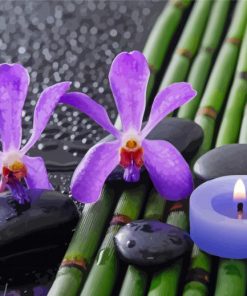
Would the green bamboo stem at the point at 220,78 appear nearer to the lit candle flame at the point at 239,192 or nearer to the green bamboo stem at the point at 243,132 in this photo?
the green bamboo stem at the point at 243,132

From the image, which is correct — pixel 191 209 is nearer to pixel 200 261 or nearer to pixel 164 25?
pixel 200 261

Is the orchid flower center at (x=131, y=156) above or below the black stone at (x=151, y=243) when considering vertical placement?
above

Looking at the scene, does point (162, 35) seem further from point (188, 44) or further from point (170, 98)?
point (170, 98)

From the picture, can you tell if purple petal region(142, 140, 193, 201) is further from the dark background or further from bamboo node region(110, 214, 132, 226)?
the dark background

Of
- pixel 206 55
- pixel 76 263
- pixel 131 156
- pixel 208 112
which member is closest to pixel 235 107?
pixel 208 112

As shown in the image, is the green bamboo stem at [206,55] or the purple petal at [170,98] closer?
the purple petal at [170,98]

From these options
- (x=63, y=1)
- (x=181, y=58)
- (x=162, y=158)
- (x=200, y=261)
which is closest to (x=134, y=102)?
(x=162, y=158)

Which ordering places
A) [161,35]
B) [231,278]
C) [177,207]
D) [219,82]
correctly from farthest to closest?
1. [161,35]
2. [219,82]
3. [177,207]
4. [231,278]

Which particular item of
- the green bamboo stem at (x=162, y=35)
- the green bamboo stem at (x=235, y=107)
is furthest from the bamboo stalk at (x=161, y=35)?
the green bamboo stem at (x=235, y=107)
